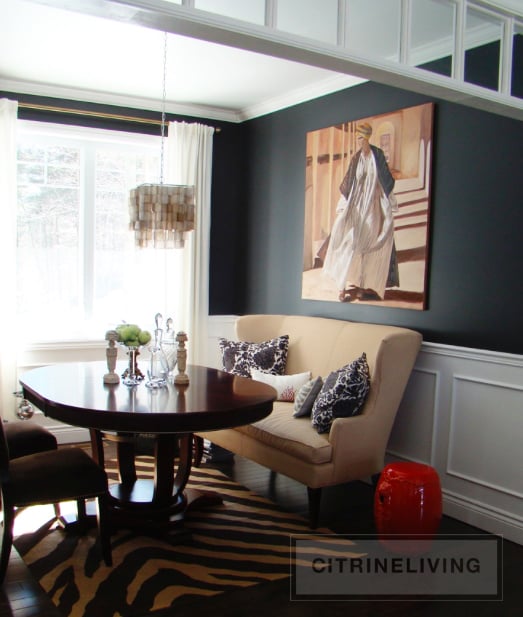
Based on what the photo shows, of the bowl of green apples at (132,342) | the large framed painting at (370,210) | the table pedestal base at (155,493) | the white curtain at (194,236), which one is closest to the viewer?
the table pedestal base at (155,493)

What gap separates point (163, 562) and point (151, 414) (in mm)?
733

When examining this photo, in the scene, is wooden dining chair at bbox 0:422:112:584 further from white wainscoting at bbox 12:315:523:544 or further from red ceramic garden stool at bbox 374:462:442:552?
white wainscoting at bbox 12:315:523:544

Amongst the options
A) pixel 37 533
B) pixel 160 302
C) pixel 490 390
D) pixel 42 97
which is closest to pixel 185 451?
pixel 37 533

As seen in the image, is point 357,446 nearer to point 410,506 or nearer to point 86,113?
point 410,506

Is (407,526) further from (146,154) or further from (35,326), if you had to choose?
(146,154)

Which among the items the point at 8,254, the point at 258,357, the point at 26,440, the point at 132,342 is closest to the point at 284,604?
the point at 132,342

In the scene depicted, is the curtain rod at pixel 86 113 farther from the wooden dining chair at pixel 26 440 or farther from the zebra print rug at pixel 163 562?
the zebra print rug at pixel 163 562

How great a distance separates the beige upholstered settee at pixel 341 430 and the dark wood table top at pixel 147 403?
1.26 ft

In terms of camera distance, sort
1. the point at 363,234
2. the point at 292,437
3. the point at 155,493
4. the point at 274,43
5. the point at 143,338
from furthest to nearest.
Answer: the point at 363,234
the point at 292,437
the point at 143,338
the point at 155,493
the point at 274,43

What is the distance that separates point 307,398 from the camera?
3.89 metres

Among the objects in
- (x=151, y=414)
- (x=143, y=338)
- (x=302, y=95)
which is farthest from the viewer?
(x=302, y=95)

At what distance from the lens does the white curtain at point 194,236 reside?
545cm

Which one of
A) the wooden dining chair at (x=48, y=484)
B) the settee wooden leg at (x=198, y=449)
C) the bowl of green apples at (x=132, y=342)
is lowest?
the settee wooden leg at (x=198, y=449)

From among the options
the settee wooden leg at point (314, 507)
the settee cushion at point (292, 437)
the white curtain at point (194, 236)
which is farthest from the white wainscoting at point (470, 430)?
the white curtain at point (194, 236)
